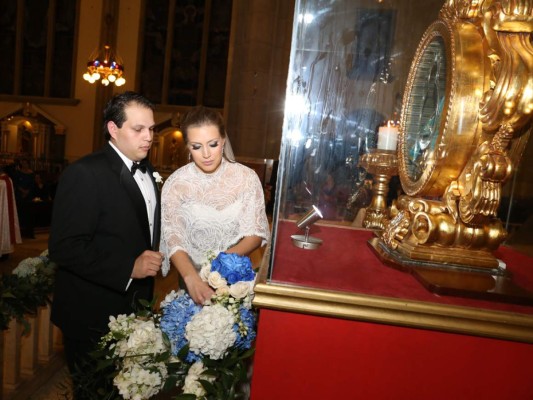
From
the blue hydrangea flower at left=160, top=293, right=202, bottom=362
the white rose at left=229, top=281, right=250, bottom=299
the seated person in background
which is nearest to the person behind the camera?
the white rose at left=229, top=281, right=250, bottom=299

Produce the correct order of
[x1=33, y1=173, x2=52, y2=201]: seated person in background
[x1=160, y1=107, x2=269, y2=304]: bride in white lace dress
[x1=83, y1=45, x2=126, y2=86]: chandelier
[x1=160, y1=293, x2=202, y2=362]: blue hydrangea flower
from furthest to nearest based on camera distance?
[x1=83, y1=45, x2=126, y2=86]: chandelier, [x1=33, y1=173, x2=52, y2=201]: seated person in background, [x1=160, y1=107, x2=269, y2=304]: bride in white lace dress, [x1=160, y1=293, x2=202, y2=362]: blue hydrangea flower

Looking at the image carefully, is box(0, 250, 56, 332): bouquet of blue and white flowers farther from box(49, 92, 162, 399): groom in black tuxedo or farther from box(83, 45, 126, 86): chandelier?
box(83, 45, 126, 86): chandelier

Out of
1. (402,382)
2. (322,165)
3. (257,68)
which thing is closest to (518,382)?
(402,382)

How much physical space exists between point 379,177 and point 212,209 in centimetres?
96

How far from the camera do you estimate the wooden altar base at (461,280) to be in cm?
121

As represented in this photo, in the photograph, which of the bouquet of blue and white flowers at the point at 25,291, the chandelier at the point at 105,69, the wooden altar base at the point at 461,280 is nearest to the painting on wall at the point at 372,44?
the wooden altar base at the point at 461,280

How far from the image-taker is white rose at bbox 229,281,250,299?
1.33 m

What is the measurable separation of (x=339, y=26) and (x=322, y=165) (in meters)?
0.61

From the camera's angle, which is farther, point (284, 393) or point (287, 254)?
point (287, 254)

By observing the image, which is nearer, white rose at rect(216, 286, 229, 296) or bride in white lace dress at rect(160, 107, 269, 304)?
white rose at rect(216, 286, 229, 296)

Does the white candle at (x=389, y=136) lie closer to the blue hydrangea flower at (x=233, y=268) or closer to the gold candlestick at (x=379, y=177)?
the gold candlestick at (x=379, y=177)

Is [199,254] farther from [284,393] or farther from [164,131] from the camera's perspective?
[164,131]

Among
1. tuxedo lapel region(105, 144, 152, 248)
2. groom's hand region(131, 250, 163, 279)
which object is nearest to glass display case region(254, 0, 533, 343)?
groom's hand region(131, 250, 163, 279)

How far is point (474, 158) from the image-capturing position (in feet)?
4.99
